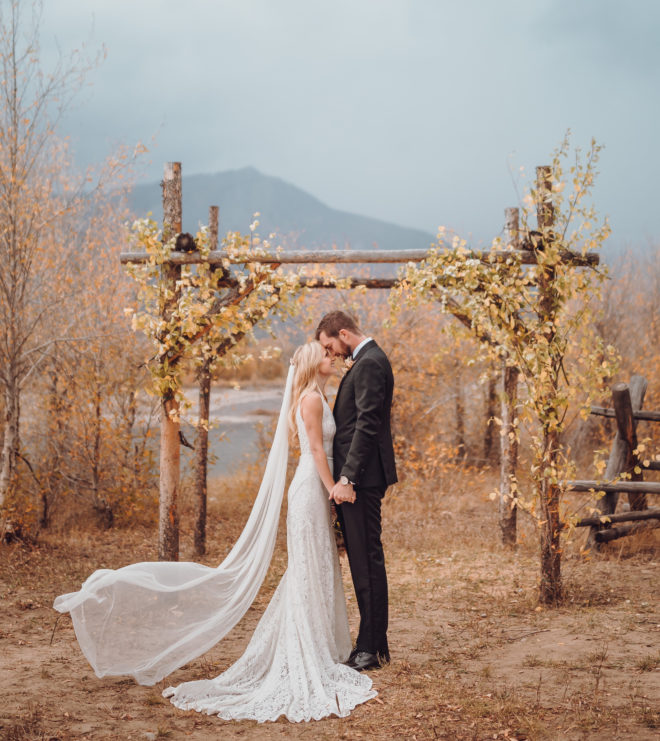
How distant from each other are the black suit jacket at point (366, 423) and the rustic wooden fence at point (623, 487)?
405 centimetres

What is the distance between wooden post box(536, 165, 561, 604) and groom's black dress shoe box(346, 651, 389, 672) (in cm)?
221

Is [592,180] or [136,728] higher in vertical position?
[592,180]

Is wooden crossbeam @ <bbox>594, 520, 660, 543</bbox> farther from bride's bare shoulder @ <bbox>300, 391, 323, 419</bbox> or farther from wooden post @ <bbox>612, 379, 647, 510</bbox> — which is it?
bride's bare shoulder @ <bbox>300, 391, 323, 419</bbox>

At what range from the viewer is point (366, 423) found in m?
4.81

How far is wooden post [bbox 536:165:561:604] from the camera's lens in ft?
21.0

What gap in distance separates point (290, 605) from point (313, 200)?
100m

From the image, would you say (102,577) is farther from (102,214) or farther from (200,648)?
(102,214)

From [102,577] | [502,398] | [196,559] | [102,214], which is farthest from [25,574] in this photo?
[102,214]

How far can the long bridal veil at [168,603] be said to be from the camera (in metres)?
4.71

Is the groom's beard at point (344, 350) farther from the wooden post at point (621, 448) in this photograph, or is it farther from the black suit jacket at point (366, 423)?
the wooden post at point (621, 448)

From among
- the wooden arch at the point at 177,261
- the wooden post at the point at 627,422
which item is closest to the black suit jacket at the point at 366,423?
the wooden arch at the point at 177,261

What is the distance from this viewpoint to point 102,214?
12.3 meters

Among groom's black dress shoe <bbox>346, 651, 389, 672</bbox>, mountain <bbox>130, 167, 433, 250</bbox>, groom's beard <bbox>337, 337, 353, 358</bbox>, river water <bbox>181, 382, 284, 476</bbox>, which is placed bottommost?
river water <bbox>181, 382, 284, 476</bbox>

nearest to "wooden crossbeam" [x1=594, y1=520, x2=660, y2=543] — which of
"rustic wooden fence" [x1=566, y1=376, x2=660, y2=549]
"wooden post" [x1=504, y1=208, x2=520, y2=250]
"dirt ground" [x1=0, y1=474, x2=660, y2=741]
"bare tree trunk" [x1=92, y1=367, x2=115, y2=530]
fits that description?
"rustic wooden fence" [x1=566, y1=376, x2=660, y2=549]
